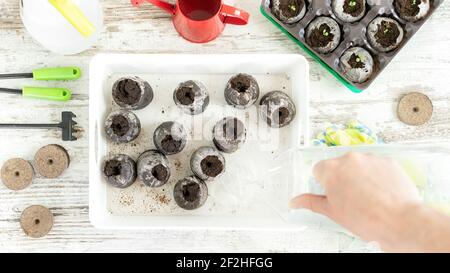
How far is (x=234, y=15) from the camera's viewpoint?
3.19ft

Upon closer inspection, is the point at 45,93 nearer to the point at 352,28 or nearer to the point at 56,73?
the point at 56,73

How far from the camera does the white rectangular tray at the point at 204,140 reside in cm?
100

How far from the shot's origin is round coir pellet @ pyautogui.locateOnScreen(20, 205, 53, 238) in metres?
1.03

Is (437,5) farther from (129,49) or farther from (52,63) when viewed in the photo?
(52,63)

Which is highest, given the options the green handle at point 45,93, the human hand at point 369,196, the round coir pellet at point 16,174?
the human hand at point 369,196

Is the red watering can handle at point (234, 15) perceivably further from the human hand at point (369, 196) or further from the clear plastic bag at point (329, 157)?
the human hand at point (369, 196)

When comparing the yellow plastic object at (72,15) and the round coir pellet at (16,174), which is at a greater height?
the yellow plastic object at (72,15)

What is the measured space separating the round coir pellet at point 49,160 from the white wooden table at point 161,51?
18 millimetres

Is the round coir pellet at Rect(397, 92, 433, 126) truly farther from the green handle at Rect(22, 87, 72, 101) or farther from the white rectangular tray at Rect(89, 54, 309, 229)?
the green handle at Rect(22, 87, 72, 101)

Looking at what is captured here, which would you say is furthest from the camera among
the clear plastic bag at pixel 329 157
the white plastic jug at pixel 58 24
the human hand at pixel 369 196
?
the white plastic jug at pixel 58 24

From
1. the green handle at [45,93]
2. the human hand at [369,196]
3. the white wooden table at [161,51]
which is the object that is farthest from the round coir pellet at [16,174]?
the human hand at [369,196]

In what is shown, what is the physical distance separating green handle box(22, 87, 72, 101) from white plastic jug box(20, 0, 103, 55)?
74mm
